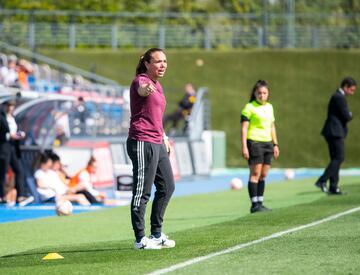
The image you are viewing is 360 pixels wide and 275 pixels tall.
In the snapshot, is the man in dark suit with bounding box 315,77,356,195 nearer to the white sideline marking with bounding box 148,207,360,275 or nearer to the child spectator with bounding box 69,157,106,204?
the child spectator with bounding box 69,157,106,204

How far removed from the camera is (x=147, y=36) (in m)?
42.6

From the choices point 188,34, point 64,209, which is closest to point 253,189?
point 64,209

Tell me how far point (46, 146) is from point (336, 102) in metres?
6.26

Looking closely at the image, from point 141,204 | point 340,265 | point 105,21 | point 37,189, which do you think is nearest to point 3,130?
point 37,189

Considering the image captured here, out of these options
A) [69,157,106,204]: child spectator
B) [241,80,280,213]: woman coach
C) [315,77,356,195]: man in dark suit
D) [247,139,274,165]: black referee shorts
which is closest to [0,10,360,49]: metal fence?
[315,77,356,195]: man in dark suit

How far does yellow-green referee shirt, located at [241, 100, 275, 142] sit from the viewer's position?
16.3 metres

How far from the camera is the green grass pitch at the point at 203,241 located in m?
9.81

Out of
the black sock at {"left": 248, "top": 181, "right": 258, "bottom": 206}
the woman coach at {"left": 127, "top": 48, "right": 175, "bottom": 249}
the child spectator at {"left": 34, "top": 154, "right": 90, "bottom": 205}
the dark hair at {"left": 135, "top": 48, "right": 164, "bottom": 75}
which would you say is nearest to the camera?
the woman coach at {"left": 127, "top": 48, "right": 175, "bottom": 249}

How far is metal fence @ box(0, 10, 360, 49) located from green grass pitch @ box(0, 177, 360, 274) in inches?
892

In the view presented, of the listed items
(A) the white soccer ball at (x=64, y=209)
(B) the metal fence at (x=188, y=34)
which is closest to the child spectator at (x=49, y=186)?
(A) the white soccer ball at (x=64, y=209)

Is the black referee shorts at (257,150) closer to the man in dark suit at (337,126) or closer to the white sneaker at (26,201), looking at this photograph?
the man in dark suit at (337,126)

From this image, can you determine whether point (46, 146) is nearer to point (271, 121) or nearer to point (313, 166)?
point (271, 121)

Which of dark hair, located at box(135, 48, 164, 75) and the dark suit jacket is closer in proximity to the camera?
dark hair, located at box(135, 48, 164, 75)

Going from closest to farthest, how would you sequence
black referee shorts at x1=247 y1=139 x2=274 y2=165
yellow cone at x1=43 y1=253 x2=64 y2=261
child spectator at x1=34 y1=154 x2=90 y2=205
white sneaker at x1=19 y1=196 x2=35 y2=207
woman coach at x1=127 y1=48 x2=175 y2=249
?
yellow cone at x1=43 y1=253 x2=64 y2=261 < woman coach at x1=127 y1=48 x2=175 y2=249 < black referee shorts at x1=247 y1=139 x2=274 y2=165 < white sneaker at x1=19 y1=196 x2=35 y2=207 < child spectator at x1=34 y1=154 x2=90 y2=205
